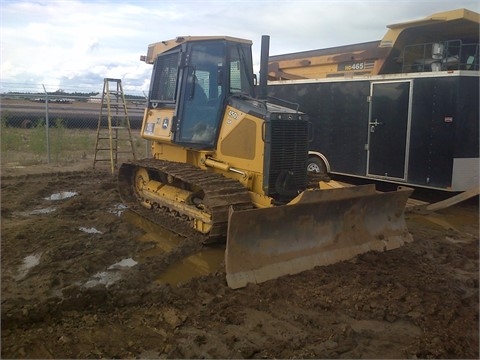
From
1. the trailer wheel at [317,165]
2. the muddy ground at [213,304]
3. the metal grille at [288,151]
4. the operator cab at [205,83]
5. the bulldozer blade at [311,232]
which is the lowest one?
the muddy ground at [213,304]

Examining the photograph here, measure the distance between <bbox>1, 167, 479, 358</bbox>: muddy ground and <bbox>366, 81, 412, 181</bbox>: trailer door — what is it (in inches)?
112

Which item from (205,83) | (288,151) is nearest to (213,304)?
(288,151)

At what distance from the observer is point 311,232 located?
18.4ft

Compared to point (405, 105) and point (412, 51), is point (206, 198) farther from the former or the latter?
point (412, 51)

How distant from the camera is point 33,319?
12.6 ft

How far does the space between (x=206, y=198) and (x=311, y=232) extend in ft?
4.39

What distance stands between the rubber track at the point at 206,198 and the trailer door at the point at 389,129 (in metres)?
4.30

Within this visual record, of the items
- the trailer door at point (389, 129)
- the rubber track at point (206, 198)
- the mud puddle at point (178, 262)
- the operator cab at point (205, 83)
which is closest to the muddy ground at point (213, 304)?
the mud puddle at point (178, 262)

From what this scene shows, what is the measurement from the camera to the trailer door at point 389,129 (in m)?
9.05

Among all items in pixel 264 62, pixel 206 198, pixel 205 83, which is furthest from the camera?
pixel 205 83

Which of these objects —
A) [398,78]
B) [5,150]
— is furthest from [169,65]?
[5,150]

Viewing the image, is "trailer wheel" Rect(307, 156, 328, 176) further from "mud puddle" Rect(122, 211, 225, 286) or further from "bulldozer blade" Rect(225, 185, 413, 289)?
"mud puddle" Rect(122, 211, 225, 286)

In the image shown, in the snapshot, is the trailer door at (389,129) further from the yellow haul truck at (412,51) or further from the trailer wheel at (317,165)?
the trailer wheel at (317,165)

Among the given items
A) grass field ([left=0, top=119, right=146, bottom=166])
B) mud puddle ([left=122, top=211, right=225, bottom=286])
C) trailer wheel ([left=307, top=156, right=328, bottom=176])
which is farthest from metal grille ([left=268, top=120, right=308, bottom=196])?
grass field ([left=0, top=119, right=146, bottom=166])
